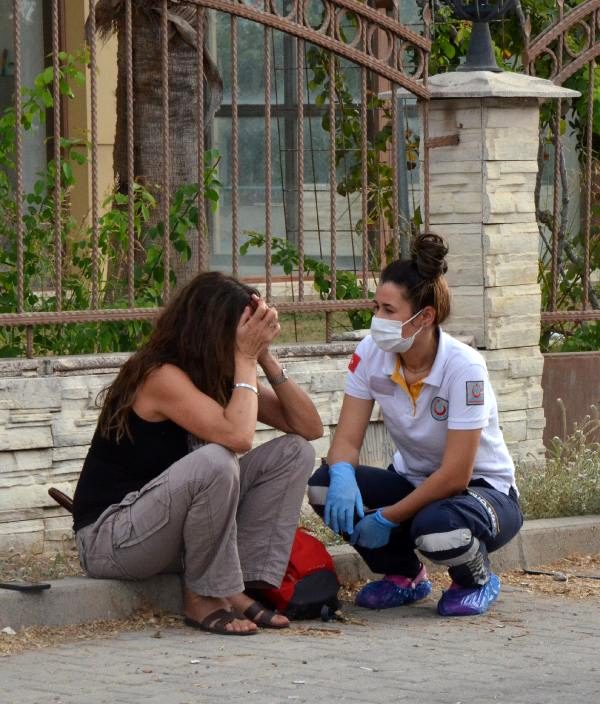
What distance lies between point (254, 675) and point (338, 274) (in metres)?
2.84

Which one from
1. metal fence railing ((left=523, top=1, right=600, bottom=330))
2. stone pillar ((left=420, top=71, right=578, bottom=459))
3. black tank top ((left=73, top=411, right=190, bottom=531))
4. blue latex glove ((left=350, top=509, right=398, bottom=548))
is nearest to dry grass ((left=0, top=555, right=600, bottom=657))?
blue latex glove ((left=350, top=509, right=398, bottom=548))

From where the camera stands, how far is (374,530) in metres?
5.13

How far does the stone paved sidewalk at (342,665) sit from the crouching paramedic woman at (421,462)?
0.19 metres

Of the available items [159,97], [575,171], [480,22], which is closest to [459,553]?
[480,22]

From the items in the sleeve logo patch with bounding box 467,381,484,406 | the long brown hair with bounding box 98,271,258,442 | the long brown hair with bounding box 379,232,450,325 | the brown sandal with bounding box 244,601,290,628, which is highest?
the long brown hair with bounding box 379,232,450,325

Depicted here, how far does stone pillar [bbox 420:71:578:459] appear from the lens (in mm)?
6684

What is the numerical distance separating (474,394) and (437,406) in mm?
147

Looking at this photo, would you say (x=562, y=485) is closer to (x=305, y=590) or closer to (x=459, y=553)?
(x=459, y=553)

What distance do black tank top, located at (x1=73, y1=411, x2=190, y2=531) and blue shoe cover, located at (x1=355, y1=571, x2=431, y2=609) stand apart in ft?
2.89

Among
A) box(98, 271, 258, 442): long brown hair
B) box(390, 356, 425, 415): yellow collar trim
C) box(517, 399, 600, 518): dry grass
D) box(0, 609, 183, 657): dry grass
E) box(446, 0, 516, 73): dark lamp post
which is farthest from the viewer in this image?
box(446, 0, 516, 73): dark lamp post

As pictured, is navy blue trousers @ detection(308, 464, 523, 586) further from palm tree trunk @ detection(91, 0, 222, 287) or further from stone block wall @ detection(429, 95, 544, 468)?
palm tree trunk @ detection(91, 0, 222, 287)

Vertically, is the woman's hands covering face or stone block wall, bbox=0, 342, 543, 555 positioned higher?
the woman's hands covering face

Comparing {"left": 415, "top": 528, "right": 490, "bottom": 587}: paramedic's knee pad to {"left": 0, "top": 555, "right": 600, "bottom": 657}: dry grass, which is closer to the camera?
{"left": 0, "top": 555, "right": 600, "bottom": 657}: dry grass

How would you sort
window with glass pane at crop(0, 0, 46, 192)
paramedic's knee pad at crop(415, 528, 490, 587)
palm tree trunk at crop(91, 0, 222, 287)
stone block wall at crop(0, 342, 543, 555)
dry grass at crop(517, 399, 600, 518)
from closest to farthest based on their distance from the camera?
1. paramedic's knee pad at crop(415, 528, 490, 587)
2. stone block wall at crop(0, 342, 543, 555)
3. dry grass at crop(517, 399, 600, 518)
4. palm tree trunk at crop(91, 0, 222, 287)
5. window with glass pane at crop(0, 0, 46, 192)
